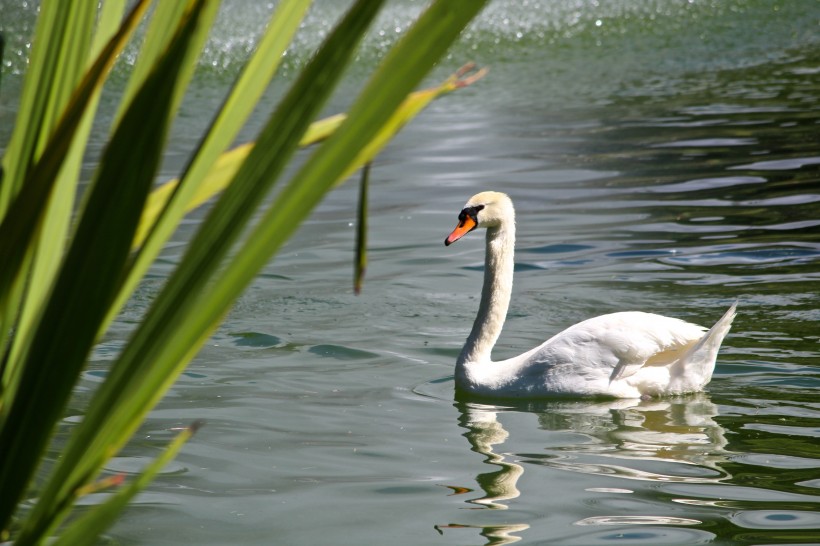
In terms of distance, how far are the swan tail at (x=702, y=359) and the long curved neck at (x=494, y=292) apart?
38.4 inches

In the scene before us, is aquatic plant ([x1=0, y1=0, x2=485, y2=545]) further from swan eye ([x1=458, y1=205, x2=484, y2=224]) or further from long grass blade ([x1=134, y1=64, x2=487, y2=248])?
swan eye ([x1=458, y1=205, x2=484, y2=224])

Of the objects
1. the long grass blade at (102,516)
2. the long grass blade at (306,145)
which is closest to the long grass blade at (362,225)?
the long grass blade at (306,145)

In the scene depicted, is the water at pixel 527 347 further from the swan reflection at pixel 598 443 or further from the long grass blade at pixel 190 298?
the long grass blade at pixel 190 298

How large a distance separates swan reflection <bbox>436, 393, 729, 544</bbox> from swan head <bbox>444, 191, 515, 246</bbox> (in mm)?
1026

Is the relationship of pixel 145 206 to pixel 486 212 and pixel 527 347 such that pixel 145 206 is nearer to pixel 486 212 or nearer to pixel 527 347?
pixel 486 212

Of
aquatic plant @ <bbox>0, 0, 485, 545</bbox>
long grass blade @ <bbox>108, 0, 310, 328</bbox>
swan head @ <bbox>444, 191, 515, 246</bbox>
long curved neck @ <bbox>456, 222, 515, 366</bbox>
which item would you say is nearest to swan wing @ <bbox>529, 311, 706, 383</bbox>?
long curved neck @ <bbox>456, 222, 515, 366</bbox>

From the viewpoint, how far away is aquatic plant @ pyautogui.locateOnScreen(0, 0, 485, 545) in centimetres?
92

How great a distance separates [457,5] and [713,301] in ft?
20.0

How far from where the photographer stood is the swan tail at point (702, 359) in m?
5.19

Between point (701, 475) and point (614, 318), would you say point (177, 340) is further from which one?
point (614, 318)

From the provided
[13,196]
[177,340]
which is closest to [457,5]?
[177,340]

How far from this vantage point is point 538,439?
16.0 feet

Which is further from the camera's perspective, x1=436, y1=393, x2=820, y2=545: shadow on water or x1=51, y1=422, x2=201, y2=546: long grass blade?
x1=436, y1=393, x2=820, y2=545: shadow on water

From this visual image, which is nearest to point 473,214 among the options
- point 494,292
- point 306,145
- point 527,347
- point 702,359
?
point 494,292
